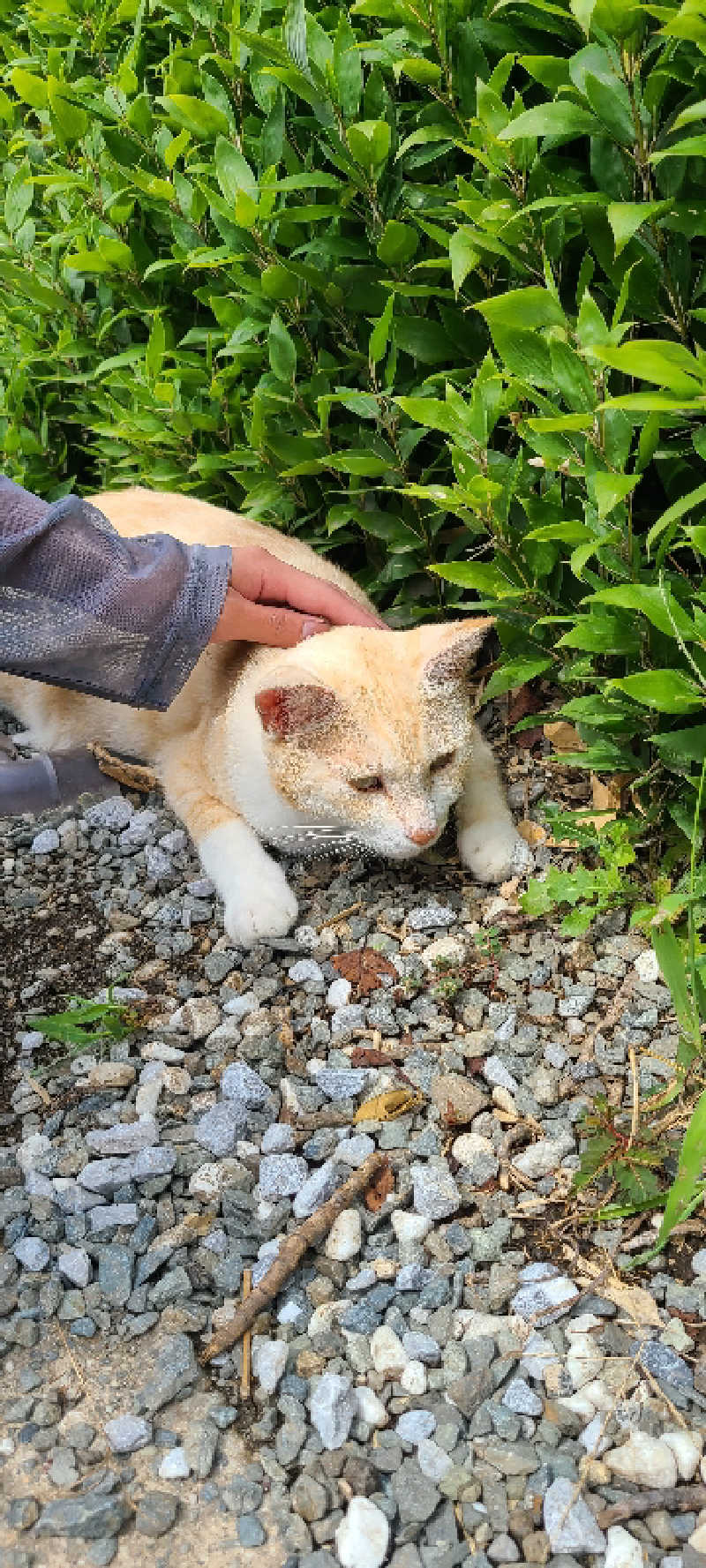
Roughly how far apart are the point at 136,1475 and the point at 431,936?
1.23 metres

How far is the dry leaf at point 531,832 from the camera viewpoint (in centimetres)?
297

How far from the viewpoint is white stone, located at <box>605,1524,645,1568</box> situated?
1683 millimetres

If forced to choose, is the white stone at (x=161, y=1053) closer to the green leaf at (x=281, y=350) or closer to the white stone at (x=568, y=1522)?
the white stone at (x=568, y=1522)

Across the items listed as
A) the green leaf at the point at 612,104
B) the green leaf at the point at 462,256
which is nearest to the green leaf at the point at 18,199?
the green leaf at the point at 462,256

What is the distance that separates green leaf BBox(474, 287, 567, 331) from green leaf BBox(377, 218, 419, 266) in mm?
646

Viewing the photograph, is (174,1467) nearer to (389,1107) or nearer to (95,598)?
(389,1107)

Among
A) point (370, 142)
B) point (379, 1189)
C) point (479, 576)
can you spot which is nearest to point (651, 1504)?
point (379, 1189)

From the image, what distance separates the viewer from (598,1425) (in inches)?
72.5

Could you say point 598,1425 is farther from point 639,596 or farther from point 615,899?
point 639,596

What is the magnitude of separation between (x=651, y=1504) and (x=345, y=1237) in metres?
0.62

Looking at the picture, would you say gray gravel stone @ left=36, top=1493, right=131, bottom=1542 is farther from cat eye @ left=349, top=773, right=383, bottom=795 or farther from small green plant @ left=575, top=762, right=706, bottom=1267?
cat eye @ left=349, top=773, right=383, bottom=795

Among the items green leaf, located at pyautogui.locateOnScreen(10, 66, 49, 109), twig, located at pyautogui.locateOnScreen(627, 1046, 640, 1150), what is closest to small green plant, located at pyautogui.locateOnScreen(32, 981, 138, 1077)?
twig, located at pyautogui.locateOnScreen(627, 1046, 640, 1150)

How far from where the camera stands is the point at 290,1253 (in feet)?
6.94

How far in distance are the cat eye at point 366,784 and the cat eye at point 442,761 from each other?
0.40ft
